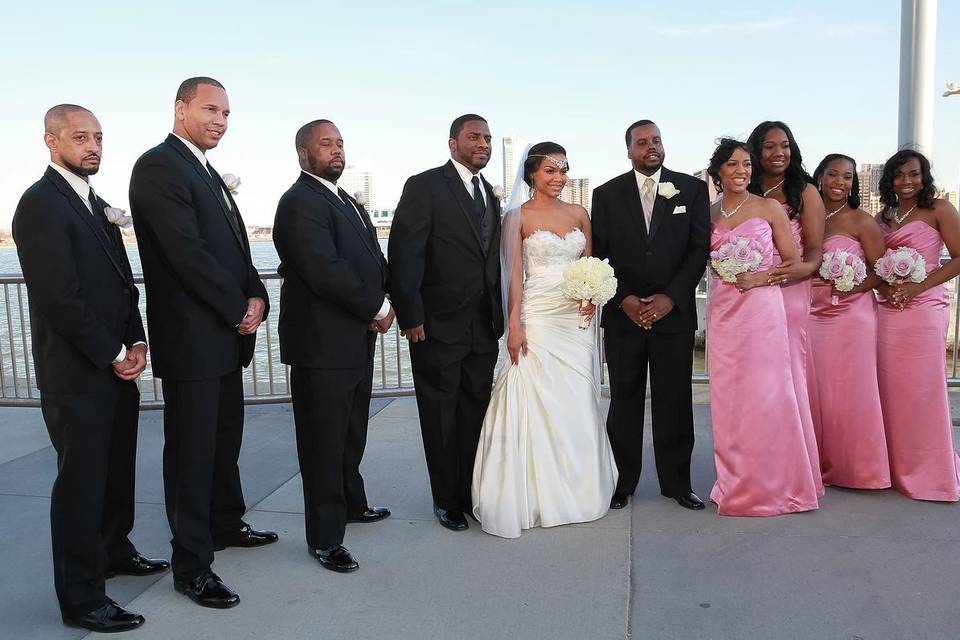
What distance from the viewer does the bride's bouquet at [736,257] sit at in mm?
4500

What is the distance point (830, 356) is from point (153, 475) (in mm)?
4822

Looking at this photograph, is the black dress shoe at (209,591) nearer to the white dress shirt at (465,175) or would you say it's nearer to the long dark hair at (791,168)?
the white dress shirt at (465,175)

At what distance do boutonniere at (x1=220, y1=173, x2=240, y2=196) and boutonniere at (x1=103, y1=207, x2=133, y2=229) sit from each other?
0.50 metres

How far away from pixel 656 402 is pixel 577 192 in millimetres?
1671

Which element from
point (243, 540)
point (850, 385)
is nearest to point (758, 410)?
point (850, 385)

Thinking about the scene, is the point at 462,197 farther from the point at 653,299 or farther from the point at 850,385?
the point at 850,385

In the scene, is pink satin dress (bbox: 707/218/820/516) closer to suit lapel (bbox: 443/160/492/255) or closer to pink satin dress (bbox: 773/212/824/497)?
pink satin dress (bbox: 773/212/824/497)

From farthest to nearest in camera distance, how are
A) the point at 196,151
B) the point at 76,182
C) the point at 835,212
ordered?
1. the point at 835,212
2. the point at 196,151
3. the point at 76,182

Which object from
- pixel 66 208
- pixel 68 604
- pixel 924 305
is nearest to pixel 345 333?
pixel 66 208

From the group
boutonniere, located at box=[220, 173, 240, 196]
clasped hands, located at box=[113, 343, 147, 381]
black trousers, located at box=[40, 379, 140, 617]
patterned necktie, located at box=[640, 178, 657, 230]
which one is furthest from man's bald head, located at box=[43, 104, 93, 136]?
patterned necktie, located at box=[640, 178, 657, 230]

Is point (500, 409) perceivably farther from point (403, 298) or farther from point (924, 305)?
point (924, 305)

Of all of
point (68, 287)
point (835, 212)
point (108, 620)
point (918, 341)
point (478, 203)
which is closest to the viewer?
point (68, 287)

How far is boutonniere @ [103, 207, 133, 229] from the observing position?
349 cm

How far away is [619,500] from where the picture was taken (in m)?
4.80
